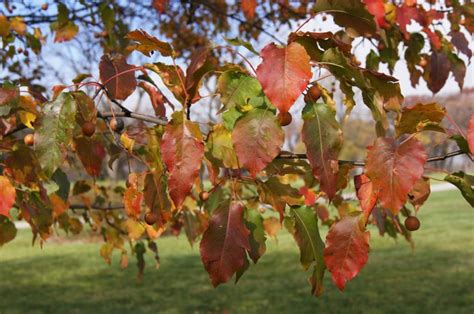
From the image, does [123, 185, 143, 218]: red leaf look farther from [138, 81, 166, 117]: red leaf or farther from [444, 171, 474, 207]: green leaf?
[444, 171, 474, 207]: green leaf

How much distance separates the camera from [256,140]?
109 cm

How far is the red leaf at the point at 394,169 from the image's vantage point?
1.04 meters

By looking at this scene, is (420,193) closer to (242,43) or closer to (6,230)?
(242,43)

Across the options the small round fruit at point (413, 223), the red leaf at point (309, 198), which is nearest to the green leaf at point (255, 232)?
the small round fruit at point (413, 223)

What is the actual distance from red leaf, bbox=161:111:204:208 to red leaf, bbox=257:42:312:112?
19 cm

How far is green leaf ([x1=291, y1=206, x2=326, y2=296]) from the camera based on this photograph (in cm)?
136

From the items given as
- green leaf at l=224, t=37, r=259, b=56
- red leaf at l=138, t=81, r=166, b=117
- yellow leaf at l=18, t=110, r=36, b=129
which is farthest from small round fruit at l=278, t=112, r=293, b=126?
yellow leaf at l=18, t=110, r=36, b=129

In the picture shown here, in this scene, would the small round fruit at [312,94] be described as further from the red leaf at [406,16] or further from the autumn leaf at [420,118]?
the red leaf at [406,16]

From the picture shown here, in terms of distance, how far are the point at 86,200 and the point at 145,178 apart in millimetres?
1975

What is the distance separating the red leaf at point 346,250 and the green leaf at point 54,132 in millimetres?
589

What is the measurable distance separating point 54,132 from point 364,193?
0.67 meters

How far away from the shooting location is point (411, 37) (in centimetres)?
265

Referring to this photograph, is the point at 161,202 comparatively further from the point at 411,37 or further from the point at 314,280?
the point at 411,37

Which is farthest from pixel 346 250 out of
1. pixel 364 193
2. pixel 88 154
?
pixel 88 154
